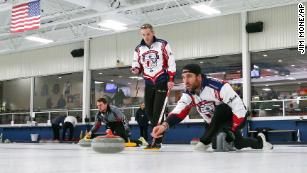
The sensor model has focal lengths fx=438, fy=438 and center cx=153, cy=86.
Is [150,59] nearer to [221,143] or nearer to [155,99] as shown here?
[155,99]

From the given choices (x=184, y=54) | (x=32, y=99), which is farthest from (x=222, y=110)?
(x=32, y=99)

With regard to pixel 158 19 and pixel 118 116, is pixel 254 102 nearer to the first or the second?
pixel 158 19

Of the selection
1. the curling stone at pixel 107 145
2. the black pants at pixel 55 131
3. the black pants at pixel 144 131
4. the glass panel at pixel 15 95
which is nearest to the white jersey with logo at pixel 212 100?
the curling stone at pixel 107 145

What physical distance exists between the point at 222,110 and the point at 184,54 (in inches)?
508

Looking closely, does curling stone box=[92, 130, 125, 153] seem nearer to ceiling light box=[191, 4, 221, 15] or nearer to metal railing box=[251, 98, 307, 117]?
ceiling light box=[191, 4, 221, 15]

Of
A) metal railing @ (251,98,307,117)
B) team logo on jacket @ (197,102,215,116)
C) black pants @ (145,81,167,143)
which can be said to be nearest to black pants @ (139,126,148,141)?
metal railing @ (251,98,307,117)

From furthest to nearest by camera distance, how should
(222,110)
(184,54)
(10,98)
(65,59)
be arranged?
(10,98)
(65,59)
(184,54)
(222,110)

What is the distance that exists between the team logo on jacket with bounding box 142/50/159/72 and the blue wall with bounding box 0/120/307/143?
1030cm

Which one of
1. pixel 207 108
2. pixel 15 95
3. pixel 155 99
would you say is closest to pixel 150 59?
pixel 155 99

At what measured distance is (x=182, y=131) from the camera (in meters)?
16.8

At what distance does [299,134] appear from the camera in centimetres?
1421

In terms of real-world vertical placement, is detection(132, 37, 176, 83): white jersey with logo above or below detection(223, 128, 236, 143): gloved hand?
above

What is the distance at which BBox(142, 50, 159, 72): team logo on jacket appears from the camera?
517 cm

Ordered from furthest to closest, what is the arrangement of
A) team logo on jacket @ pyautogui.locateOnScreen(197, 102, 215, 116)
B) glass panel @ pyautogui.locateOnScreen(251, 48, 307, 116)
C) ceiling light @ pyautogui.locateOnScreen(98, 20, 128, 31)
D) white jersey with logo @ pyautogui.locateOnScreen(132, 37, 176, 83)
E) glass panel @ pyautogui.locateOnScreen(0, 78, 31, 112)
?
glass panel @ pyautogui.locateOnScreen(0, 78, 31, 112)
ceiling light @ pyautogui.locateOnScreen(98, 20, 128, 31)
glass panel @ pyautogui.locateOnScreen(251, 48, 307, 116)
white jersey with logo @ pyautogui.locateOnScreen(132, 37, 176, 83)
team logo on jacket @ pyautogui.locateOnScreen(197, 102, 215, 116)
